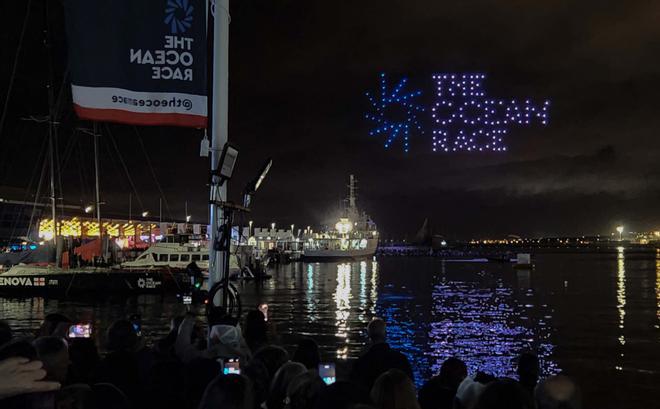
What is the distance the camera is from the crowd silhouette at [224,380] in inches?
142

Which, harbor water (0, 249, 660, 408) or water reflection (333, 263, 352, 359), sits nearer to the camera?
harbor water (0, 249, 660, 408)

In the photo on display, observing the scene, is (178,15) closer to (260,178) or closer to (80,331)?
(260,178)

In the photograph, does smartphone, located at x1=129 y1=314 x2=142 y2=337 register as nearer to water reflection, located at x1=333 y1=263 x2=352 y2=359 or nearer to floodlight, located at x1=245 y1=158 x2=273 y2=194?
floodlight, located at x1=245 y1=158 x2=273 y2=194

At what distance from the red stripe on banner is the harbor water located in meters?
5.08

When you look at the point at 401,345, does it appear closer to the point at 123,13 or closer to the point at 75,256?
the point at 123,13

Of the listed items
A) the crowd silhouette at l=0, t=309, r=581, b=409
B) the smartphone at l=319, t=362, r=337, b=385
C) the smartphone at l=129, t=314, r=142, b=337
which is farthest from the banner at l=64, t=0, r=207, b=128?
the smartphone at l=319, t=362, r=337, b=385

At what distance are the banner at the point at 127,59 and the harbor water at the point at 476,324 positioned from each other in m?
5.61

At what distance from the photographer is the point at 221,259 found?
9.83m

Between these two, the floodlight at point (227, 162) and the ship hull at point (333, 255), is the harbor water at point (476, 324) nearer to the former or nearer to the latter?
the floodlight at point (227, 162)

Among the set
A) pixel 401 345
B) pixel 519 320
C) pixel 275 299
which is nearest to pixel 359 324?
pixel 401 345

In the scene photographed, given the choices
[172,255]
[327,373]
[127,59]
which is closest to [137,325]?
[127,59]

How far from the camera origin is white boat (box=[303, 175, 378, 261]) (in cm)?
13498

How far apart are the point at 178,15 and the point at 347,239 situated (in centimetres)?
13698

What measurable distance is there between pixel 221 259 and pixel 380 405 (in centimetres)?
630
